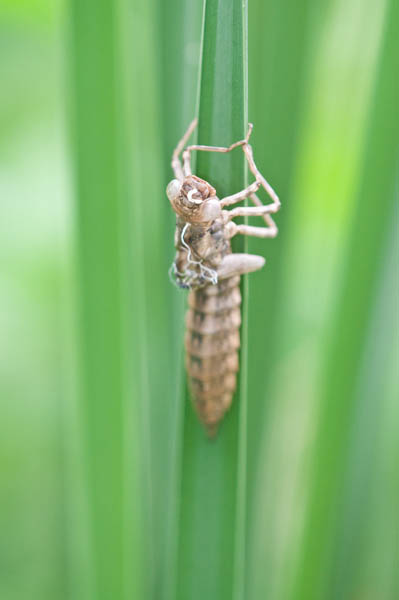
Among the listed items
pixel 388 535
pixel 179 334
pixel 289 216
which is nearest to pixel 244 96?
pixel 289 216

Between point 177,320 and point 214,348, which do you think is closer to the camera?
point 214,348

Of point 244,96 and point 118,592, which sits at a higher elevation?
point 244,96

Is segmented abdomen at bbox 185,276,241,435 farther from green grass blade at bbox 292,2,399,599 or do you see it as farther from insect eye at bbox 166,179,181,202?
green grass blade at bbox 292,2,399,599

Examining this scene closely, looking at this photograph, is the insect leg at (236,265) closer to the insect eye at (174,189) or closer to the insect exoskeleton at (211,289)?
the insect exoskeleton at (211,289)

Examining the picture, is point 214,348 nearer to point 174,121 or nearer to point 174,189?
point 174,189

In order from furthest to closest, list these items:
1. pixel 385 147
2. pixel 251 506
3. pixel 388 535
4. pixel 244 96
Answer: pixel 388 535, pixel 251 506, pixel 385 147, pixel 244 96

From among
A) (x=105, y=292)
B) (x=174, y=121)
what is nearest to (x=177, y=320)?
(x=105, y=292)

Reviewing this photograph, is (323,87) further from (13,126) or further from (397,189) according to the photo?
(13,126)

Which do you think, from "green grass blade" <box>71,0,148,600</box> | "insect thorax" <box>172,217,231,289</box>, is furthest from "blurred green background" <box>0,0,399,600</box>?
"insect thorax" <box>172,217,231,289</box>
